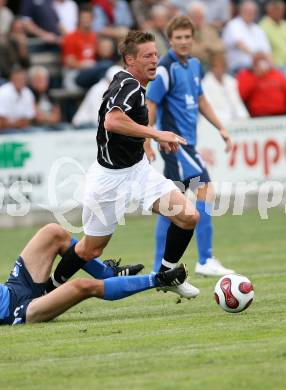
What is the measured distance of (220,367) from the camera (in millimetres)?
6125

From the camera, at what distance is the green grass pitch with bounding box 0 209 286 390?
5898mm

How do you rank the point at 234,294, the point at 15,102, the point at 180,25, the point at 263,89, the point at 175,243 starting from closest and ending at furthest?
the point at 234,294 < the point at 175,243 < the point at 180,25 < the point at 15,102 < the point at 263,89

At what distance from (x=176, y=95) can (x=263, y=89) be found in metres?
7.84

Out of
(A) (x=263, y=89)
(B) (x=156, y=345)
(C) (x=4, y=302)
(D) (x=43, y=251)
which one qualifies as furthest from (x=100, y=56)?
(B) (x=156, y=345)

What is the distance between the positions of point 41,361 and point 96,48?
42.3ft

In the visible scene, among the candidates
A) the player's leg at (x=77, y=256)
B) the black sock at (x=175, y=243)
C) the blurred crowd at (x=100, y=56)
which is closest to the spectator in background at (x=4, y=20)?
the blurred crowd at (x=100, y=56)

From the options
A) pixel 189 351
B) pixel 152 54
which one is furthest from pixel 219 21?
pixel 189 351

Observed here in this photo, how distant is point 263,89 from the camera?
718 inches

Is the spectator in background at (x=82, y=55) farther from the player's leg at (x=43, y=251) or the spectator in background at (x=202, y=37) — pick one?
the player's leg at (x=43, y=251)

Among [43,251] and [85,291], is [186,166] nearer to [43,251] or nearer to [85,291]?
[43,251]

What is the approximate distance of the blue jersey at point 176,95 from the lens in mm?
10539

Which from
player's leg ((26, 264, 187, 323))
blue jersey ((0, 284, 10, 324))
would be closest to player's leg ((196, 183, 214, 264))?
player's leg ((26, 264, 187, 323))

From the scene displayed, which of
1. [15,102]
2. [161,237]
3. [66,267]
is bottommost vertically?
[15,102]

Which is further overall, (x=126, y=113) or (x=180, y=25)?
(x=180, y=25)
